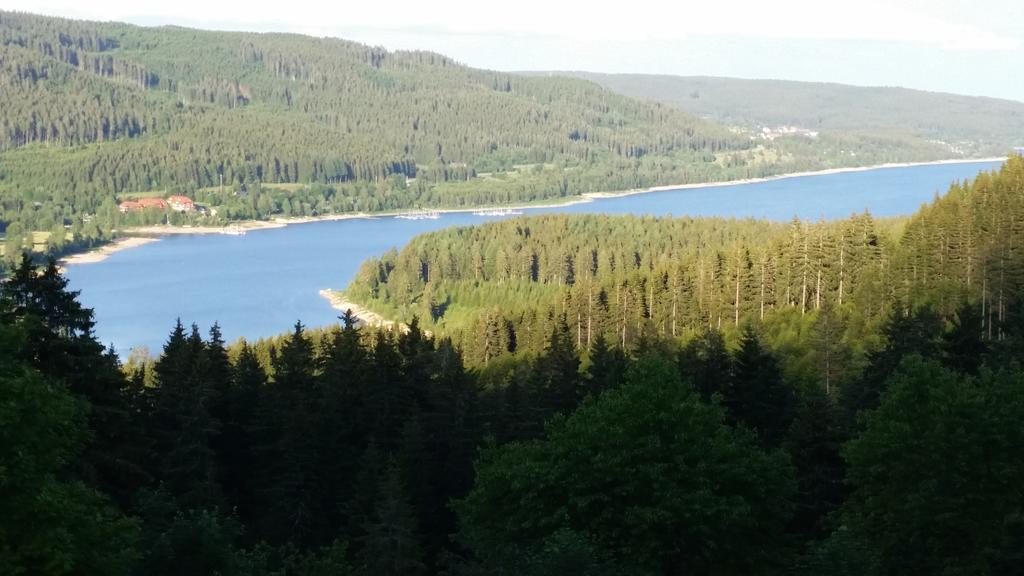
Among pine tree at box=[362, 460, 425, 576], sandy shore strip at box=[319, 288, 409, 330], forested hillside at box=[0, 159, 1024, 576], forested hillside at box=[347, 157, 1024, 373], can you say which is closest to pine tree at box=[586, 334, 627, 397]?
forested hillside at box=[0, 159, 1024, 576]

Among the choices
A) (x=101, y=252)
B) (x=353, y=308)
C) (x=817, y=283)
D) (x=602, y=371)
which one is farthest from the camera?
(x=101, y=252)

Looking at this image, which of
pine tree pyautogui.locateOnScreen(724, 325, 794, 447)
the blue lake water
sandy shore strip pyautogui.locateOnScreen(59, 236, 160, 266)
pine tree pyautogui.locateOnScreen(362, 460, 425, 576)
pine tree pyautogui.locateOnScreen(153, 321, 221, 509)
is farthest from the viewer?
sandy shore strip pyautogui.locateOnScreen(59, 236, 160, 266)

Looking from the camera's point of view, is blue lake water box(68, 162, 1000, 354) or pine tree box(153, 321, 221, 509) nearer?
pine tree box(153, 321, 221, 509)

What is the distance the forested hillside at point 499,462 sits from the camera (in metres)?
17.2

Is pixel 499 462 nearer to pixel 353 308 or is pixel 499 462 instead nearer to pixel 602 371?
pixel 602 371

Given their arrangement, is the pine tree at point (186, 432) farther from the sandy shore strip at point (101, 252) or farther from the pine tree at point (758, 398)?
the sandy shore strip at point (101, 252)

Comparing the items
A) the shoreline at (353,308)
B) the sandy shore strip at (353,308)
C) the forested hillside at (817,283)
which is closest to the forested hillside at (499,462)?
the forested hillside at (817,283)

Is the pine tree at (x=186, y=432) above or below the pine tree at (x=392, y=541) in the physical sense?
above

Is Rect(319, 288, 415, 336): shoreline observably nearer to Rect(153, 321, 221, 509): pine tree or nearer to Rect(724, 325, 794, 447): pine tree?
Rect(153, 321, 221, 509): pine tree

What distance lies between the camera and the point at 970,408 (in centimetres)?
2361

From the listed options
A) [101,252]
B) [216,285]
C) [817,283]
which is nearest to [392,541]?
[817,283]

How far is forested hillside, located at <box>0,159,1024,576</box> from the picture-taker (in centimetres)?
1717

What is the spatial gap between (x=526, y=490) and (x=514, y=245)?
392 ft

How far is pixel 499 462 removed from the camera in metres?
24.4
